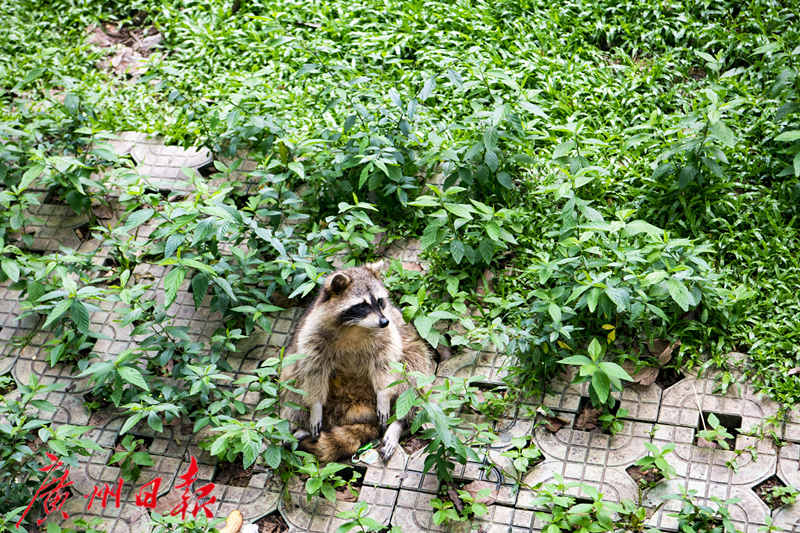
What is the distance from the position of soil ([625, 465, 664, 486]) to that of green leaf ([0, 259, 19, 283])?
3.80m

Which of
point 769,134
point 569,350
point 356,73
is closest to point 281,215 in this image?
point 356,73

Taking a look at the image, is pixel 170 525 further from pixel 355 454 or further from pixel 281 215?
pixel 281 215

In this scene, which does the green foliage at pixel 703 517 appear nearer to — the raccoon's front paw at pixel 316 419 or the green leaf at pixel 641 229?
the green leaf at pixel 641 229

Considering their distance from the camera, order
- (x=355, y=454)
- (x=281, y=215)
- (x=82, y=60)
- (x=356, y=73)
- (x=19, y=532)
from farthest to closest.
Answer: (x=82, y=60) < (x=356, y=73) < (x=281, y=215) < (x=355, y=454) < (x=19, y=532)

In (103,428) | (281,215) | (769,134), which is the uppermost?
(769,134)

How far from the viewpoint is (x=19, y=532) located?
452 cm

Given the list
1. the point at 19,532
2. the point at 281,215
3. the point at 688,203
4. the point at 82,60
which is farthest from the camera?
the point at 82,60

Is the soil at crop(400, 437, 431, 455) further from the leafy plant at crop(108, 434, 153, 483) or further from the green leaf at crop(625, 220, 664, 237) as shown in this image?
the green leaf at crop(625, 220, 664, 237)

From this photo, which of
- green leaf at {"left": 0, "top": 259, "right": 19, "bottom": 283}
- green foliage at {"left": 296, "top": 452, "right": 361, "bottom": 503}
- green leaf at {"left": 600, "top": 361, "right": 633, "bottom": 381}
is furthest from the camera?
green leaf at {"left": 0, "top": 259, "right": 19, "bottom": 283}

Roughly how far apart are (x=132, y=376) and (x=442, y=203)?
2.04 metres

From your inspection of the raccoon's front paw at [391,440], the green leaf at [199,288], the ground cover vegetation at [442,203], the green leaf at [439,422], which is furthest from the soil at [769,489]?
the green leaf at [199,288]

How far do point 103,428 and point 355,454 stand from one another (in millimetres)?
1499

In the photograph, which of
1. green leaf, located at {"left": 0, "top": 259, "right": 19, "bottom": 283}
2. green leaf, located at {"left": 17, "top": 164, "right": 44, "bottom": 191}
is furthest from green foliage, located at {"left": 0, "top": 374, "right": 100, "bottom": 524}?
green leaf, located at {"left": 17, "top": 164, "right": 44, "bottom": 191}

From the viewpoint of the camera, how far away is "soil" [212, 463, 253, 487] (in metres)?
4.96
